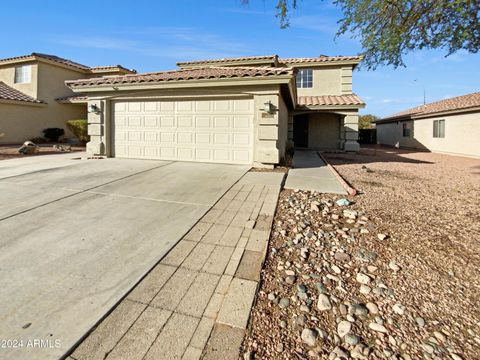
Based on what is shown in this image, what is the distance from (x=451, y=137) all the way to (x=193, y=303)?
2061 cm

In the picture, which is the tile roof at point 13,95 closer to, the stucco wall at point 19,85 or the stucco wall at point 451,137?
the stucco wall at point 19,85

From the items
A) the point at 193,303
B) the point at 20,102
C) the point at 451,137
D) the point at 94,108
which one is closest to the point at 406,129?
the point at 451,137

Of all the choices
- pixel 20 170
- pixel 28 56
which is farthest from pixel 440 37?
pixel 28 56

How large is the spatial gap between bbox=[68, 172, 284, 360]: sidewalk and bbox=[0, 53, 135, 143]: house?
18.3 m

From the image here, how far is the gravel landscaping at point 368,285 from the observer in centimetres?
195

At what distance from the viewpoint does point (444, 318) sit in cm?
220

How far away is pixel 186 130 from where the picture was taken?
356 inches

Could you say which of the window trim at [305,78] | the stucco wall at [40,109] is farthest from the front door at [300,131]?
the stucco wall at [40,109]

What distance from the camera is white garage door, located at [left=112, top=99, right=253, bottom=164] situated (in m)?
8.48

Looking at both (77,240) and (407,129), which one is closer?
(77,240)

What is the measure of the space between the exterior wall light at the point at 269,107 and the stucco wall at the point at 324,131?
981 cm

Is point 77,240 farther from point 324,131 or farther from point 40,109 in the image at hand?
point 40,109

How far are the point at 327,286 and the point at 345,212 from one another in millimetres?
2063

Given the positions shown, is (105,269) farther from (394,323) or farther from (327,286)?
(394,323)
